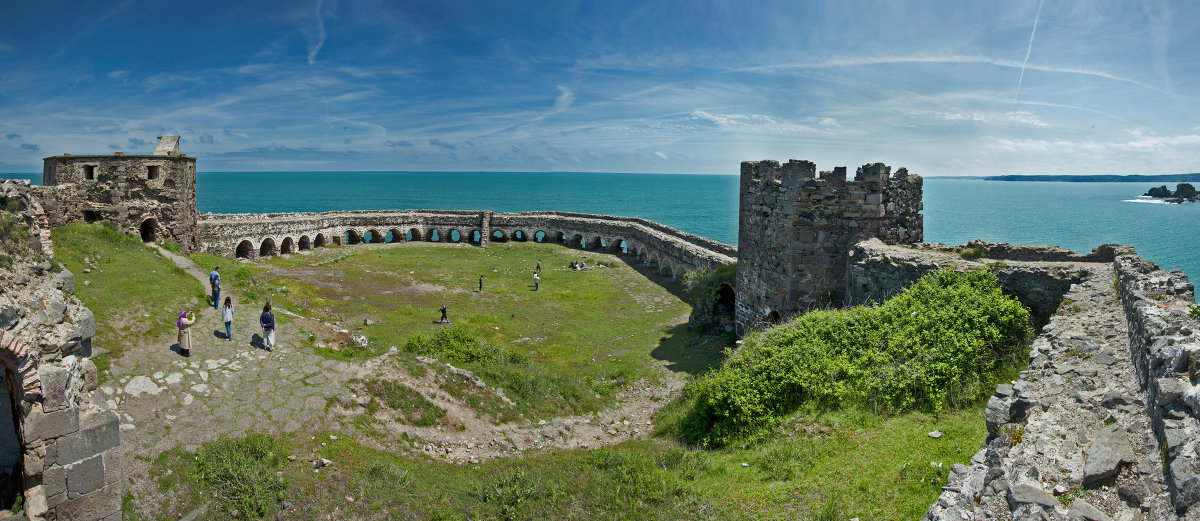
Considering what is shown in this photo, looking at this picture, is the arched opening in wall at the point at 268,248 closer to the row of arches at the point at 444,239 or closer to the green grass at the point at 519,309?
the row of arches at the point at 444,239

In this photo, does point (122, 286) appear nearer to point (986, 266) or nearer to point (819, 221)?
point (819, 221)

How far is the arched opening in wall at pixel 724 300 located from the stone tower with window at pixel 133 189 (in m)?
23.0

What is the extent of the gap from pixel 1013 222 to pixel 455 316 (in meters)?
79.2

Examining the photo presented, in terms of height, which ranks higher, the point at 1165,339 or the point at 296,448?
the point at 1165,339

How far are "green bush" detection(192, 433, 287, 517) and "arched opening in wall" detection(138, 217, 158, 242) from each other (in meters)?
20.7

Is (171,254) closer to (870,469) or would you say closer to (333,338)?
(333,338)

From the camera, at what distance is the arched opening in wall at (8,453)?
8680mm

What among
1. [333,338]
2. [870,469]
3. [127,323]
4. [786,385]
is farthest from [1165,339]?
[127,323]

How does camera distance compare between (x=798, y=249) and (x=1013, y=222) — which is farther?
(x=1013, y=222)

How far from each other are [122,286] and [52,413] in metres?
8.92

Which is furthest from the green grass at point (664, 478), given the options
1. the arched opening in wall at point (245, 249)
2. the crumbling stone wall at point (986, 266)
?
the arched opening in wall at point (245, 249)

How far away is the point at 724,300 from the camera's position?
2150 cm

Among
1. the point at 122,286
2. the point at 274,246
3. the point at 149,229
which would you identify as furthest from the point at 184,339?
the point at 274,246

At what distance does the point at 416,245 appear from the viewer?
45406mm
